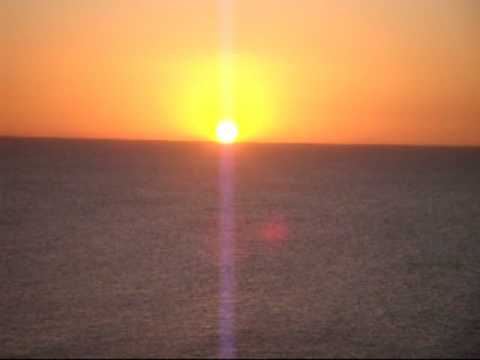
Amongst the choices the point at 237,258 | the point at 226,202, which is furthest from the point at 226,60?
the point at 237,258

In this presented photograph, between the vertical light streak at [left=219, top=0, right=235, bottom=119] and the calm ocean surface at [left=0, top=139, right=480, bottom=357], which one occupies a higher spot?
the vertical light streak at [left=219, top=0, right=235, bottom=119]

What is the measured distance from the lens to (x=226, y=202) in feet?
7.74

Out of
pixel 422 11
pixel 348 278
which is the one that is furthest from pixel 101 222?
pixel 422 11

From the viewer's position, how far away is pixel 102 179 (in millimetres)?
2695

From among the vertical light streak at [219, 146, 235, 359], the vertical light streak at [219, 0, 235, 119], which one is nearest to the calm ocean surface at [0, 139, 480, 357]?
the vertical light streak at [219, 146, 235, 359]

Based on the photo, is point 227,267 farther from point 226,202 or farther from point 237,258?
point 226,202

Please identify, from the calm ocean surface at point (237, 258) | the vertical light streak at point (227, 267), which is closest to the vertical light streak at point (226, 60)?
the calm ocean surface at point (237, 258)

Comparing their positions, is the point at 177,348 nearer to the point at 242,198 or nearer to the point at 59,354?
the point at 59,354

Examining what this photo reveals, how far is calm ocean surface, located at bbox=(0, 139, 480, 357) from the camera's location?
1278 mm

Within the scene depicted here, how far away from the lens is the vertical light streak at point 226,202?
1.30 meters

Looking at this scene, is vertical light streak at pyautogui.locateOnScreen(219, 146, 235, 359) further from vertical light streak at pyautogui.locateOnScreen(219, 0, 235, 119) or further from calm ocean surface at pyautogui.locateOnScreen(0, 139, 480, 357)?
vertical light streak at pyautogui.locateOnScreen(219, 0, 235, 119)

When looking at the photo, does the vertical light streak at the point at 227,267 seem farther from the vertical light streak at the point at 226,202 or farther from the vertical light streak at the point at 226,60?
the vertical light streak at the point at 226,60

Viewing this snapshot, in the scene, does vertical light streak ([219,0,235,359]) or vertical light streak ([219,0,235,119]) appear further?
vertical light streak ([219,0,235,119])

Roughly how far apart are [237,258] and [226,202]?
646mm
